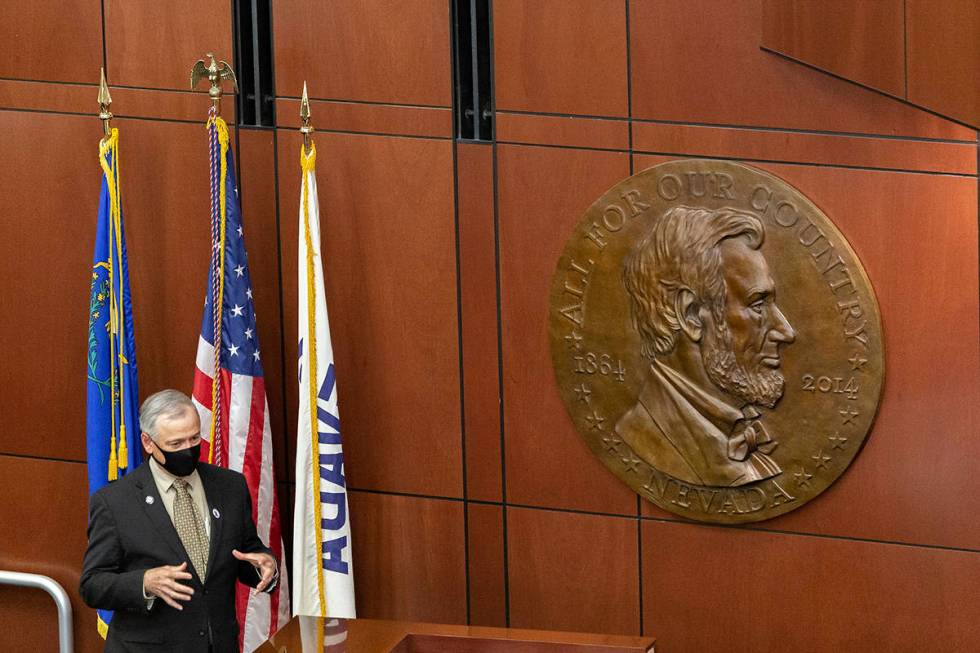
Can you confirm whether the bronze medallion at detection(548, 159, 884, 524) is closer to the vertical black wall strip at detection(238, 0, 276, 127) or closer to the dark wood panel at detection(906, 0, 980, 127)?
the dark wood panel at detection(906, 0, 980, 127)

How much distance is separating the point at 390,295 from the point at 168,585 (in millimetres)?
1559

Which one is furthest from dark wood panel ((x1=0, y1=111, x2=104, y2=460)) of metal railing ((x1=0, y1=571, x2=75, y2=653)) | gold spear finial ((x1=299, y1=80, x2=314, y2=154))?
gold spear finial ((x1=299, y1=80, x2=314, y2=154))

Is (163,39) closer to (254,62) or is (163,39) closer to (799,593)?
(254,62)

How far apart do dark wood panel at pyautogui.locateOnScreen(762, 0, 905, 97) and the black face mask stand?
203cm

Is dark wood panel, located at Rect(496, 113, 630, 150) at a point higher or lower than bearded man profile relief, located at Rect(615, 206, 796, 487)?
higher

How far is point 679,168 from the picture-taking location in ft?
16.1

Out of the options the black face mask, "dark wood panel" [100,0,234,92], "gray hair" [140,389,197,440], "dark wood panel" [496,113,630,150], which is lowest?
the black face mask

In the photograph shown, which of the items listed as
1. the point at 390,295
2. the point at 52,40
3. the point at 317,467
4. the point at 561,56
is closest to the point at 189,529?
the point at 317,467

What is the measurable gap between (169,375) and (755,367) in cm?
225

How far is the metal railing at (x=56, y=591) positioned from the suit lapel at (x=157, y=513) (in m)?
1.66

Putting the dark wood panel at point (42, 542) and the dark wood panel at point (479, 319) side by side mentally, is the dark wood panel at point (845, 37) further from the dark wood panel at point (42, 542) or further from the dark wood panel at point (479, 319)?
the dark wood panel at point (42, 542)

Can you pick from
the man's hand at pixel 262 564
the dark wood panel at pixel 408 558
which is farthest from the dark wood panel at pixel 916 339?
the man's hand at pixel 262 564

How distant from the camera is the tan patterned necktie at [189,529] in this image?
4.48 metres

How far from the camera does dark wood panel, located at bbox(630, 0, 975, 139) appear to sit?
4621 mm
